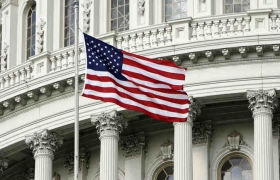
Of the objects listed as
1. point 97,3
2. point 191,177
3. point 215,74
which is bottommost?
point 191,177

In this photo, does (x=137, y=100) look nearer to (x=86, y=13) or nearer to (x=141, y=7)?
(x=141, y=7)

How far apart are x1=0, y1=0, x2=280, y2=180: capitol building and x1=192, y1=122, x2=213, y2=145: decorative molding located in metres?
0.03

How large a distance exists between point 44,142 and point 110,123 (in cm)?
288

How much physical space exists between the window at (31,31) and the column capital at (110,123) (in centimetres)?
715

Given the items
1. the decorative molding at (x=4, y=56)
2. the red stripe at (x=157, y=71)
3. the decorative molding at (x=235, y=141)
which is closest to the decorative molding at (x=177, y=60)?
the decorative molding at (x=235, y=141)

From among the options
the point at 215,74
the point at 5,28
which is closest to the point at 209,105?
the point at 215,74

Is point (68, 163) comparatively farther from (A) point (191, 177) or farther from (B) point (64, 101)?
(A) point (191, 177)

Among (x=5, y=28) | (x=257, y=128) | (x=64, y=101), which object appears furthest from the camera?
(x=5, y=28)

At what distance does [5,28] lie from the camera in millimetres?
62000

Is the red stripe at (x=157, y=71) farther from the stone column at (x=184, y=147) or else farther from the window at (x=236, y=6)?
the window at (x=236, y=6)

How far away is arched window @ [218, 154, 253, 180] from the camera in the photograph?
5475cm

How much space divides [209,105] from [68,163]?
20.8 feet

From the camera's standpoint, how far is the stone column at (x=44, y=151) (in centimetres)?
5578

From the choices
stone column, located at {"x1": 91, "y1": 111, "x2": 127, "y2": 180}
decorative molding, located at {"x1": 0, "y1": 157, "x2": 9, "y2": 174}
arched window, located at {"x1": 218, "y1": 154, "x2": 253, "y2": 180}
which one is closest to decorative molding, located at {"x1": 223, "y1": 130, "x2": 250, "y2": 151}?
arched window, located at {"x1": 218, "y1": 154, "x2": 253, "y2": 180}
